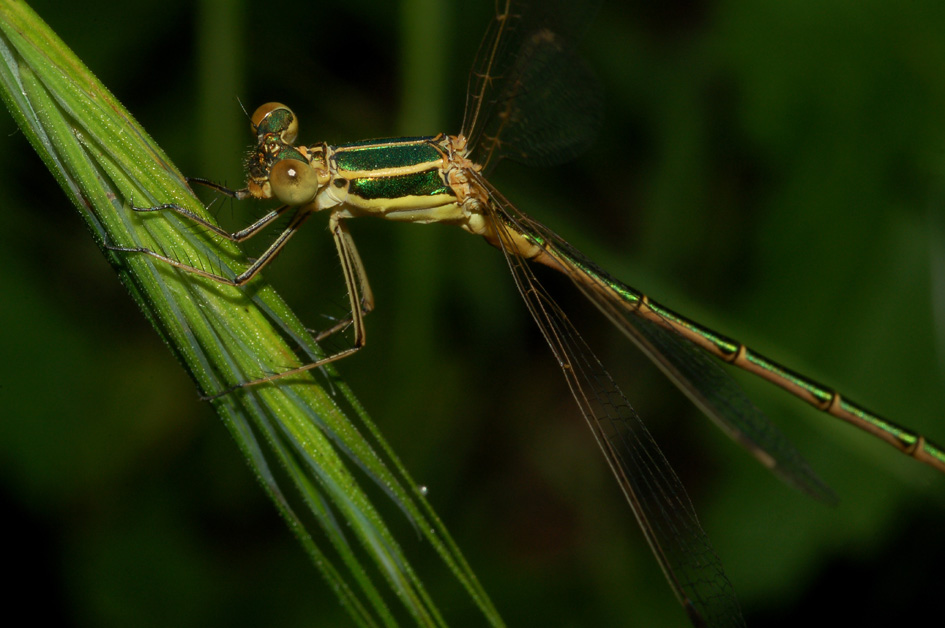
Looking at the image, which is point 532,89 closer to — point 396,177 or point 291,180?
point 396,177

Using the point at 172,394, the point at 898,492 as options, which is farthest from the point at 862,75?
the point at 172,394

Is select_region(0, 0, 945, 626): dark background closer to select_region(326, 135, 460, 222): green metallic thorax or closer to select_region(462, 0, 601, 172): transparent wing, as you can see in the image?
select_region(462, 0, 601, 172): transparent wing

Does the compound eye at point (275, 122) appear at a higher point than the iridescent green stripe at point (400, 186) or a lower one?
higher

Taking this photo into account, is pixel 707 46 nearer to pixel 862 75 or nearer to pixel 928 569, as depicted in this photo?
pixel 862 75

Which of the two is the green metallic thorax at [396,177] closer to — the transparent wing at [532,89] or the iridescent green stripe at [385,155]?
the iridescent green stripe at [385,155]

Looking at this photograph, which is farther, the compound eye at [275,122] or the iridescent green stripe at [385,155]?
the iridescent green stripe at [385,155]

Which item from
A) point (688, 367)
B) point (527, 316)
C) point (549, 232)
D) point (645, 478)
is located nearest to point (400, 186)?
point (549, 232)

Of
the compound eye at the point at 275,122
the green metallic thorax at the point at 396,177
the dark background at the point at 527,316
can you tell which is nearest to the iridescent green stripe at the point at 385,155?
the green metallic thorax at the point at 396,177
